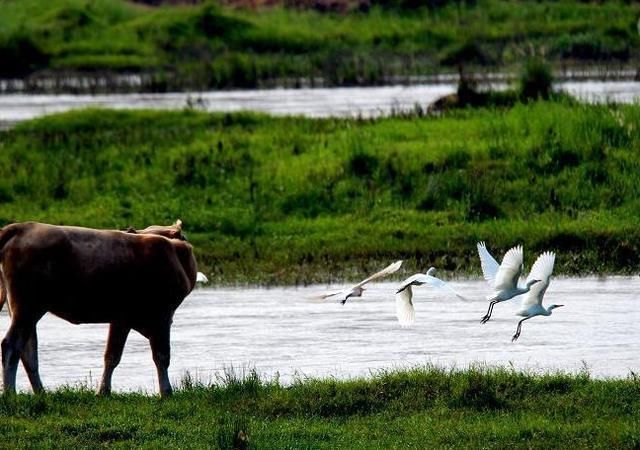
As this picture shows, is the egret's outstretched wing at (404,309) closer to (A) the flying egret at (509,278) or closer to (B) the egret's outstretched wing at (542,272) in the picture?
(A) the flying egret at (509,278)

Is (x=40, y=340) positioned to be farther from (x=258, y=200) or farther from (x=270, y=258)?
(x=258, y=200)

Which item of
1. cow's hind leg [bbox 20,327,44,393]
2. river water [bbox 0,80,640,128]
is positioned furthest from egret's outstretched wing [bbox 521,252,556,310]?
river water [bbox 0,80,640,128]

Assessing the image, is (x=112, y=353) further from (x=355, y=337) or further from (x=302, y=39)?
(x=302, y=39)

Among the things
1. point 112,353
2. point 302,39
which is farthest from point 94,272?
point 302,39

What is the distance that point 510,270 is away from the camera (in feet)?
39.1

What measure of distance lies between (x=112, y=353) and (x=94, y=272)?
655 millimetres

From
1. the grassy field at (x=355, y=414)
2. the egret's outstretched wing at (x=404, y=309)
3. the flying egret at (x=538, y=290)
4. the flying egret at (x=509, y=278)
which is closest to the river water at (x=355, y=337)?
the egret's outstretched wing at (x=404, y=309)

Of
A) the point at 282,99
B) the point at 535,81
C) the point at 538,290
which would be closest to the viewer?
the point at 538,290

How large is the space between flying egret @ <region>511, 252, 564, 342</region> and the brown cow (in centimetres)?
260

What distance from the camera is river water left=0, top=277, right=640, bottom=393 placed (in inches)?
531

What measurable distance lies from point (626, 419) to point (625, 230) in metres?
9.17

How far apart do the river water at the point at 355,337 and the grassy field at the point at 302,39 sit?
23.3 m

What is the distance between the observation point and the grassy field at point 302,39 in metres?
44.4

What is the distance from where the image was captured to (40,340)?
1552cm
